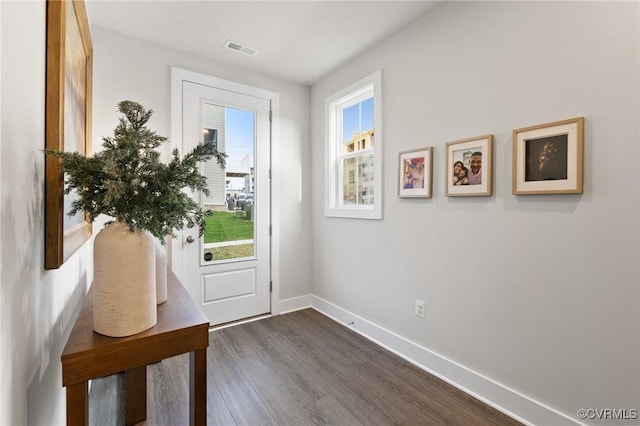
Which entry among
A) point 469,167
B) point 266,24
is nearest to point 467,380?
point 469,167

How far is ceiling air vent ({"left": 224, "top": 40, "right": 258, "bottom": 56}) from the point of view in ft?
8.37

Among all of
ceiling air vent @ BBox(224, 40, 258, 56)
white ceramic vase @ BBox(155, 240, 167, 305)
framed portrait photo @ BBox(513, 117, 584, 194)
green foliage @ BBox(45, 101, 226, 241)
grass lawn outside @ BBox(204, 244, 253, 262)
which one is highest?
ceiling air vent @ BBox(224, 40, 258, 56)

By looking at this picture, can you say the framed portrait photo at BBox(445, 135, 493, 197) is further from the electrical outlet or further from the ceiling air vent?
the ceiling air vent

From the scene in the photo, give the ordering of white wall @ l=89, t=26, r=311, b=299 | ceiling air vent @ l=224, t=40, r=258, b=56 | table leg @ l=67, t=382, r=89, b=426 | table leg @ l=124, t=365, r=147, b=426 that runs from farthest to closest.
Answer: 1. ceiling air vent @ l=224, t=40, r=258, b=56
2. white wall @ l=89, t=26, r=311, b=299
3. table leg @ l=124, t=365, r=147, b=426
4. table leg @ l=67, t=382, r=89, b=426

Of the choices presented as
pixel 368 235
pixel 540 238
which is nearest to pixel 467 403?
pixel 540 238

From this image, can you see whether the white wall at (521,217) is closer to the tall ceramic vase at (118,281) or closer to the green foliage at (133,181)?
the green foliage at (133,181)

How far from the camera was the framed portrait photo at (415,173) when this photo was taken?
2.17 meters

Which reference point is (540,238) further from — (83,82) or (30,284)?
(83,82)

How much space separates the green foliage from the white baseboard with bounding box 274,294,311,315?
252 cm

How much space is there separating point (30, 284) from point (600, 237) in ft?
7.27

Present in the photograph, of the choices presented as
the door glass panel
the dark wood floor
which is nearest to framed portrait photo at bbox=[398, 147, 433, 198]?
the dark wood floor

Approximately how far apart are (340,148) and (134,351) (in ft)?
8.71

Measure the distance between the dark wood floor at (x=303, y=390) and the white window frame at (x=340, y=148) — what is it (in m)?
1.19

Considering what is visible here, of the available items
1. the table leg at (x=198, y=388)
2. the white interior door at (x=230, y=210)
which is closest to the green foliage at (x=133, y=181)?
the table leg at (x=198, y=388)
